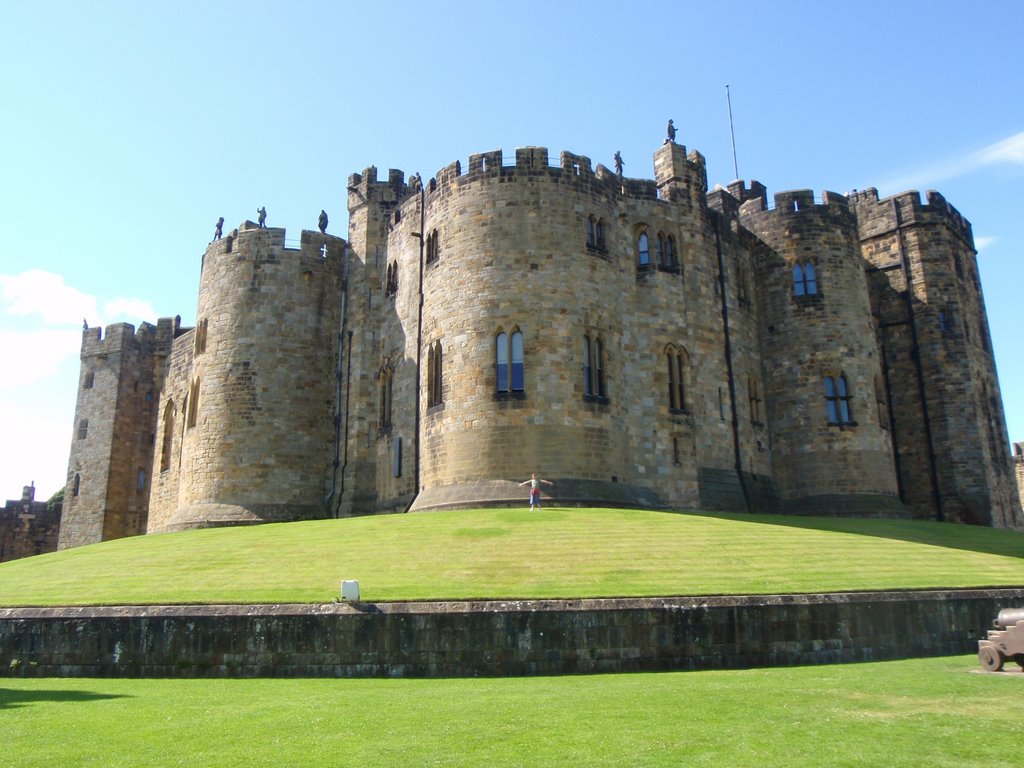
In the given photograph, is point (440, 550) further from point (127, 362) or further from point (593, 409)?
point (127, 362)

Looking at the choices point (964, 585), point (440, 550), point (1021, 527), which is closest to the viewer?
point (964, 585)

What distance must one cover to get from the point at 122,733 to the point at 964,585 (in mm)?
16167

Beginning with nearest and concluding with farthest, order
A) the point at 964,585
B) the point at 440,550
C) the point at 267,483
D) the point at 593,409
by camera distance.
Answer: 1. the point at 964,585
2. the point at 440,550
3. the point at 593,409
4. the point at 267,483

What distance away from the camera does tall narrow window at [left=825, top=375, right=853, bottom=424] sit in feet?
112

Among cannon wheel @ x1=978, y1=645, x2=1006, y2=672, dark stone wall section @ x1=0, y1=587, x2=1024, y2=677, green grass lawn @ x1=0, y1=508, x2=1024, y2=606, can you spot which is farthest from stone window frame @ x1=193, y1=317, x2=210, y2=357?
cannon wheel @ x1=978, y1=645, x2=1006, y2=672

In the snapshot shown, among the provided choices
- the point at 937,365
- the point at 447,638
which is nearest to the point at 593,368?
the point at 447,638

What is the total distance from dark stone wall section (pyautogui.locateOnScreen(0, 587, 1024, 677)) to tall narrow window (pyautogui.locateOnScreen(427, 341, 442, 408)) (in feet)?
45.2

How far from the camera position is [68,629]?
15875 millimetres

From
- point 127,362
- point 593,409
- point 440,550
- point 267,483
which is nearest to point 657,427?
point 593,409

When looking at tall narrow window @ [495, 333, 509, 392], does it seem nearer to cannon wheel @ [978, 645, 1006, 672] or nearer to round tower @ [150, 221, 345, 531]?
round tower @ [150, 221, 345, 531]

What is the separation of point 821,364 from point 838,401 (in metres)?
1.61

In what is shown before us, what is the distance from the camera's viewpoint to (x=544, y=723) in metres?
9.28

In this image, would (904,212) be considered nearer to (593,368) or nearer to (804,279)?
(804,279)

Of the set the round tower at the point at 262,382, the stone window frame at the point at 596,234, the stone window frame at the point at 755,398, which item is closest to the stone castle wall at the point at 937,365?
the stone window frame at the point at 755,398
